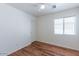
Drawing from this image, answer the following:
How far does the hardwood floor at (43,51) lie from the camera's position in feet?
4.39

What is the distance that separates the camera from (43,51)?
4.59 feet

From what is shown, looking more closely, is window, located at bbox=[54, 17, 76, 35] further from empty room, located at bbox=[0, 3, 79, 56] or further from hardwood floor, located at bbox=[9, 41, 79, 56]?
hardwood floor, located at bbox=[9, 41, 79, 56]

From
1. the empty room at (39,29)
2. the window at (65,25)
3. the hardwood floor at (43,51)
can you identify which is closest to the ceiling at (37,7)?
the empty room at (39,29)

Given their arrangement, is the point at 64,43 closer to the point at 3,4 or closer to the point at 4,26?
the point at 4,26

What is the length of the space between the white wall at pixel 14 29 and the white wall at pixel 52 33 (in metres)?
0.14

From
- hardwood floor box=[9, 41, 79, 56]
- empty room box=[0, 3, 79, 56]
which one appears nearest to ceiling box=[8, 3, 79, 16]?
empty room box=[0, 3, 79, 56]

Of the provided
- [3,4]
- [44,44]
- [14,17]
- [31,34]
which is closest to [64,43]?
[44,44]

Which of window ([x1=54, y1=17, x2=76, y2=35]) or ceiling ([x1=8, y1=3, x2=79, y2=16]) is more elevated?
ceiling ([x1=8, y1=3, x2=79, y2=16])

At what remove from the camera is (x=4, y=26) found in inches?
51.9

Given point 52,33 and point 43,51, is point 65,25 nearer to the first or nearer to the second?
point 52,33

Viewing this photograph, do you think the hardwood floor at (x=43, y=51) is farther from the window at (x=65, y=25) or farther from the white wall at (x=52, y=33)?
the window at (x=65, y=25)

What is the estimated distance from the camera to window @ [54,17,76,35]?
1.36 m

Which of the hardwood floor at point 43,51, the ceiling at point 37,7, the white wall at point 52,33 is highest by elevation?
the ceiling at point 37,7

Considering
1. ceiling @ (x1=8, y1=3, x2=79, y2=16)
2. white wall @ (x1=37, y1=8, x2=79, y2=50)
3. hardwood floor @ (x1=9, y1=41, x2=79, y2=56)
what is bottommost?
hardwood floor @ (x1=9, y1=41, x2=79, y2=56)
